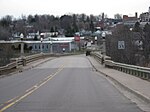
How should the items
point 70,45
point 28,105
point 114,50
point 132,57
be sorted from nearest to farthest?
point 28,105, point 132,57, point 114,50, point 70,45

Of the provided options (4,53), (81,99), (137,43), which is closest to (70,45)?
(137,43)

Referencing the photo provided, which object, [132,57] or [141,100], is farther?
[132,57]

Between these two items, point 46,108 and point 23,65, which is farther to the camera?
point 23,65

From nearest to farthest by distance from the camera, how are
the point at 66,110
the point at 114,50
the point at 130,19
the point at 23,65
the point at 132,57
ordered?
the point at 66,110, the point at 23,65, the point at 132,57, the point at 114,50, the point at 130,19

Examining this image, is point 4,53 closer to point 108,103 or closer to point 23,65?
point 23,65

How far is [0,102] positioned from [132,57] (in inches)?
2316

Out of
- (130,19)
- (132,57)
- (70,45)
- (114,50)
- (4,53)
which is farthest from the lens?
(130,19)

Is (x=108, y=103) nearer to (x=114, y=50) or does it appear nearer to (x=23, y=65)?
(x=23, y=65)

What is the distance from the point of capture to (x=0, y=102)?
1501 centimetres

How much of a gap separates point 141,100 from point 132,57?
189 ft

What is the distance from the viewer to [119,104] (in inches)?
555

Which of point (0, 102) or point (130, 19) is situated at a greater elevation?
point (130, 19)

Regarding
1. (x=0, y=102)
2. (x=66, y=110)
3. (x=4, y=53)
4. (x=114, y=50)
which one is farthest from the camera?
(x=114, y=50)

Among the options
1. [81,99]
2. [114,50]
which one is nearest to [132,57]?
[114,50]
